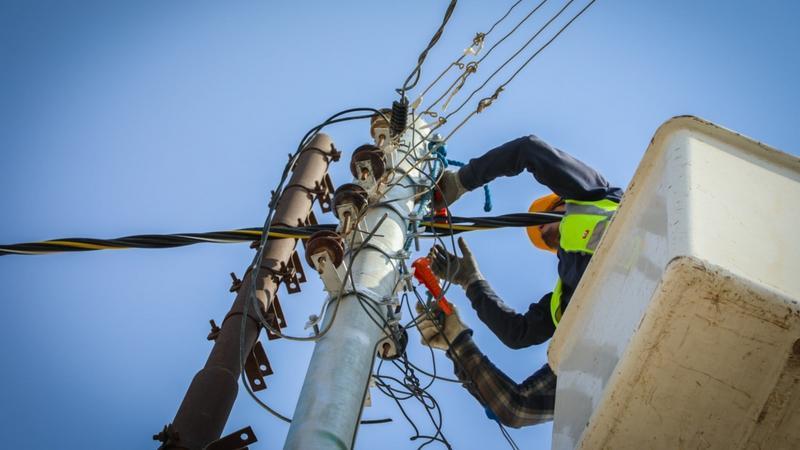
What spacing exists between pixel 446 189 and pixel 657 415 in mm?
2834

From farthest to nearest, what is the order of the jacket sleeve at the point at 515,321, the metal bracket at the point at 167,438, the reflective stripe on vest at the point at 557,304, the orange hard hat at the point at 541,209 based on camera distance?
1. the orange hard hat at the point at 541,209
2. the jacket sleeve at the point at 515,321
3. the reflective stripe on vest at the point at 557,304
4. the metal bracket at the point at 167,438

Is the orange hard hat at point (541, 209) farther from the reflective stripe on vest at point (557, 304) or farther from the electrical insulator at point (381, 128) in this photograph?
the electrical insulator at point (381, 128)

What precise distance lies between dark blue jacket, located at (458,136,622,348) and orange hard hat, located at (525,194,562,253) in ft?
1.48

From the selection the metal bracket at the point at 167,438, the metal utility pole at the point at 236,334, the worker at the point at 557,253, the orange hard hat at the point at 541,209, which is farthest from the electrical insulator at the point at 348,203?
the orange hard hat at the point at 541,209

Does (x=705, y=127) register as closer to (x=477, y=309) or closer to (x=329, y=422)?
(x=329, y=422)

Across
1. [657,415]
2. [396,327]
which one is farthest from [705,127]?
[396,327]

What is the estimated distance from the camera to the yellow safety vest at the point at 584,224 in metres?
3.94

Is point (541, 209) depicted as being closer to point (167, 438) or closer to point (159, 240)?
point (159, 240)

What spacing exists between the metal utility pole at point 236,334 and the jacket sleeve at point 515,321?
4.51 feet

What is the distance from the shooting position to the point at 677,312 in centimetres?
191

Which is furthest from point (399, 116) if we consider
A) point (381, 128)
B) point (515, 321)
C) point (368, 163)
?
point (515, 321)

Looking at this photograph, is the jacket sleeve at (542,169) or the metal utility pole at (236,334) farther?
the jacket sleeve at (542,169)

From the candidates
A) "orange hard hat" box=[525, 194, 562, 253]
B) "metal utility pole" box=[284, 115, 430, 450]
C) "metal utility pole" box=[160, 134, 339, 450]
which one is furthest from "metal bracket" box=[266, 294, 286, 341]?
"orange hard hat" box=[525, 194, 562, 253]

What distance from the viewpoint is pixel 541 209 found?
17.7 ft
